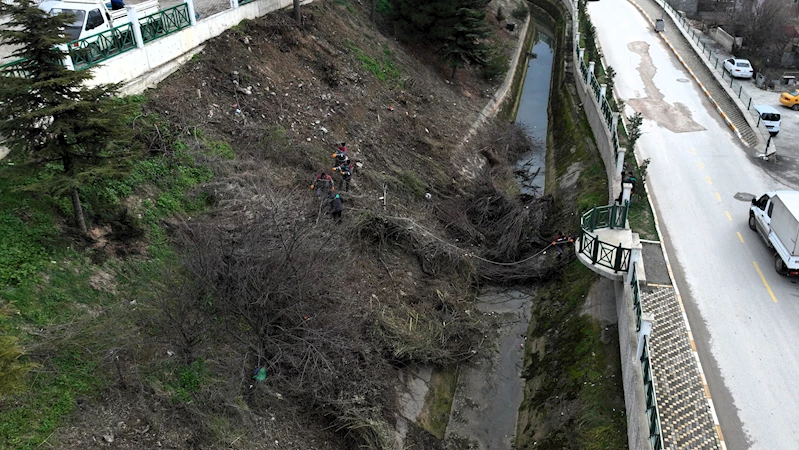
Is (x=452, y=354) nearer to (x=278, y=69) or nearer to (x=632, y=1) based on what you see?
(x=278, y=69)

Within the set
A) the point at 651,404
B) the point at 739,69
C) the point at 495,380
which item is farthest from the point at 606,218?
the point at 739,69

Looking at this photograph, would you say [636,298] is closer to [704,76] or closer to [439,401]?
[439,401]

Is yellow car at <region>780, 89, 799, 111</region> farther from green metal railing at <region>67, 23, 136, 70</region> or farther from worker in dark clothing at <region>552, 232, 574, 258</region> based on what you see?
green metal railing at <region>67, 23, 136, 70</region>

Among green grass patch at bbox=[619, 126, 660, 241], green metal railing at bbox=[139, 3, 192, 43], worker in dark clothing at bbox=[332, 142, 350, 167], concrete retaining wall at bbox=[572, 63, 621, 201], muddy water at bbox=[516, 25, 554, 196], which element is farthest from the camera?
muddy water at bbox=[516, 25, 554, 196]

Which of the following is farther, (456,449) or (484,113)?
(484,113)

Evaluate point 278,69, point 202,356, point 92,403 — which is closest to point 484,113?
point 278,69

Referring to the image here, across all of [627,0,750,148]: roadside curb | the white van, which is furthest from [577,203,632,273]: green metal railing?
the white van

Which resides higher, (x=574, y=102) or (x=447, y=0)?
(x=447, y=0)
